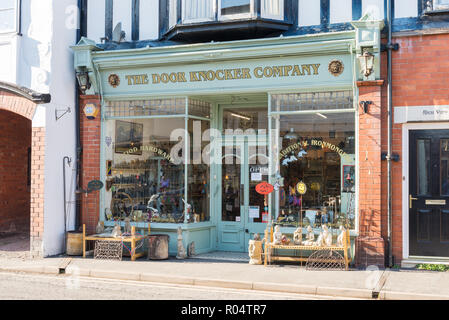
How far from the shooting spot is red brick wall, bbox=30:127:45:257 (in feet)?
35.6

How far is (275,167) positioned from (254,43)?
2.59 m

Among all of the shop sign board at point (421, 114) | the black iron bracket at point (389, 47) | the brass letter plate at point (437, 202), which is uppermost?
the black iron bracket at point (389, 47)

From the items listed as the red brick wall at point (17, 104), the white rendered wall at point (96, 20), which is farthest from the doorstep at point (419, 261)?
the red brick wall at point (17, 104)

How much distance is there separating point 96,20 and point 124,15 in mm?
738

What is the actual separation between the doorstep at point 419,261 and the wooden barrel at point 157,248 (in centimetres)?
471

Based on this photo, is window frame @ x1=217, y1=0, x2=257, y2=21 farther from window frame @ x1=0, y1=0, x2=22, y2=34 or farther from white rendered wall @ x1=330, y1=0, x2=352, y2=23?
window frame @ x1=0, y1=0, x2=22, y2=34

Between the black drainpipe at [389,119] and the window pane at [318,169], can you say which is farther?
the window pane at [318,169]

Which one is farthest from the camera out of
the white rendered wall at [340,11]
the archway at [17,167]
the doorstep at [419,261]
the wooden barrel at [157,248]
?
the archway at [17,167]

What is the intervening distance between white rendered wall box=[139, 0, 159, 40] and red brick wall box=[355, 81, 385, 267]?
15.4 ft

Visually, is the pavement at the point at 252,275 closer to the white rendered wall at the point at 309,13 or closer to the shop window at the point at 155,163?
the shop window at the point at 155,163

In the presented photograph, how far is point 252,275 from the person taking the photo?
886cm

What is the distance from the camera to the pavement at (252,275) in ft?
25.4

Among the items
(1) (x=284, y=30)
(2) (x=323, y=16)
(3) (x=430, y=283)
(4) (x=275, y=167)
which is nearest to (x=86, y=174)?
(4) (x=275, y=167)

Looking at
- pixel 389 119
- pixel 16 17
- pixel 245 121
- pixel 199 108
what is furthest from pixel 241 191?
pixel 16 17
